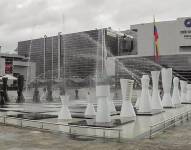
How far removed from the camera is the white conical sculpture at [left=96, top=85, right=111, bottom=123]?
13672 millimetres

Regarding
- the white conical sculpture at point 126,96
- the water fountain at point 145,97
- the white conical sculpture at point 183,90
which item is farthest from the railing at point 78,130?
the white conical sculpture at point 183,90

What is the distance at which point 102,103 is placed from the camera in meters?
13.8

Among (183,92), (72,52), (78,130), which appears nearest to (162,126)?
(78,130)

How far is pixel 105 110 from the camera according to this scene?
13945 millimetres

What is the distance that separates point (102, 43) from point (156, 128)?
29156mm

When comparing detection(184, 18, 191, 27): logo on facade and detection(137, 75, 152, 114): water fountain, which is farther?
detection(184, 18, 191, 27): logo on facade

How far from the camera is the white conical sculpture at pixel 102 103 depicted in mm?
13672

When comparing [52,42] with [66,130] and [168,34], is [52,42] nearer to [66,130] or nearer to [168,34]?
[66,130]

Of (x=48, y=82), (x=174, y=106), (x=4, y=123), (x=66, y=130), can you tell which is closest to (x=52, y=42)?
(x=48, y=82)

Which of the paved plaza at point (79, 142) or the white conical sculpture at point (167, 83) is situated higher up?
the white conical sculpture at point (167, 83)

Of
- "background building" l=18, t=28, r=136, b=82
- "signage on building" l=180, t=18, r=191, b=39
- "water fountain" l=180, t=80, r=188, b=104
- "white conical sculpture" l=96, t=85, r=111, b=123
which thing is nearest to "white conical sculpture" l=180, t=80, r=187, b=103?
"water fountain" l=180, t=80, r=188, b=104

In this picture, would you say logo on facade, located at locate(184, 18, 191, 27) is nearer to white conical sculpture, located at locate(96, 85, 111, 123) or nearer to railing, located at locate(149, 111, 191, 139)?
railing, located at locate(149, 111, 191, 139)

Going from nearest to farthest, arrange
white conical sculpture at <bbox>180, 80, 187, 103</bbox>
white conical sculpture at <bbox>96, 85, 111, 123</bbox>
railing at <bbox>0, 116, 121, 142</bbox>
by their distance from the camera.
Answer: railing at <bbox>0, 116, 121, 142</bbox>
white conical sculpture at <bbox>96, 85, 111, 123</bbox>
white conical sculpture at <bbox>180, 80, 187, 103</bbox>

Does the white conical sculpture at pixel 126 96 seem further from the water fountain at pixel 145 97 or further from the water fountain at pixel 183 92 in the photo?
the water fountain at pixel 183 92
